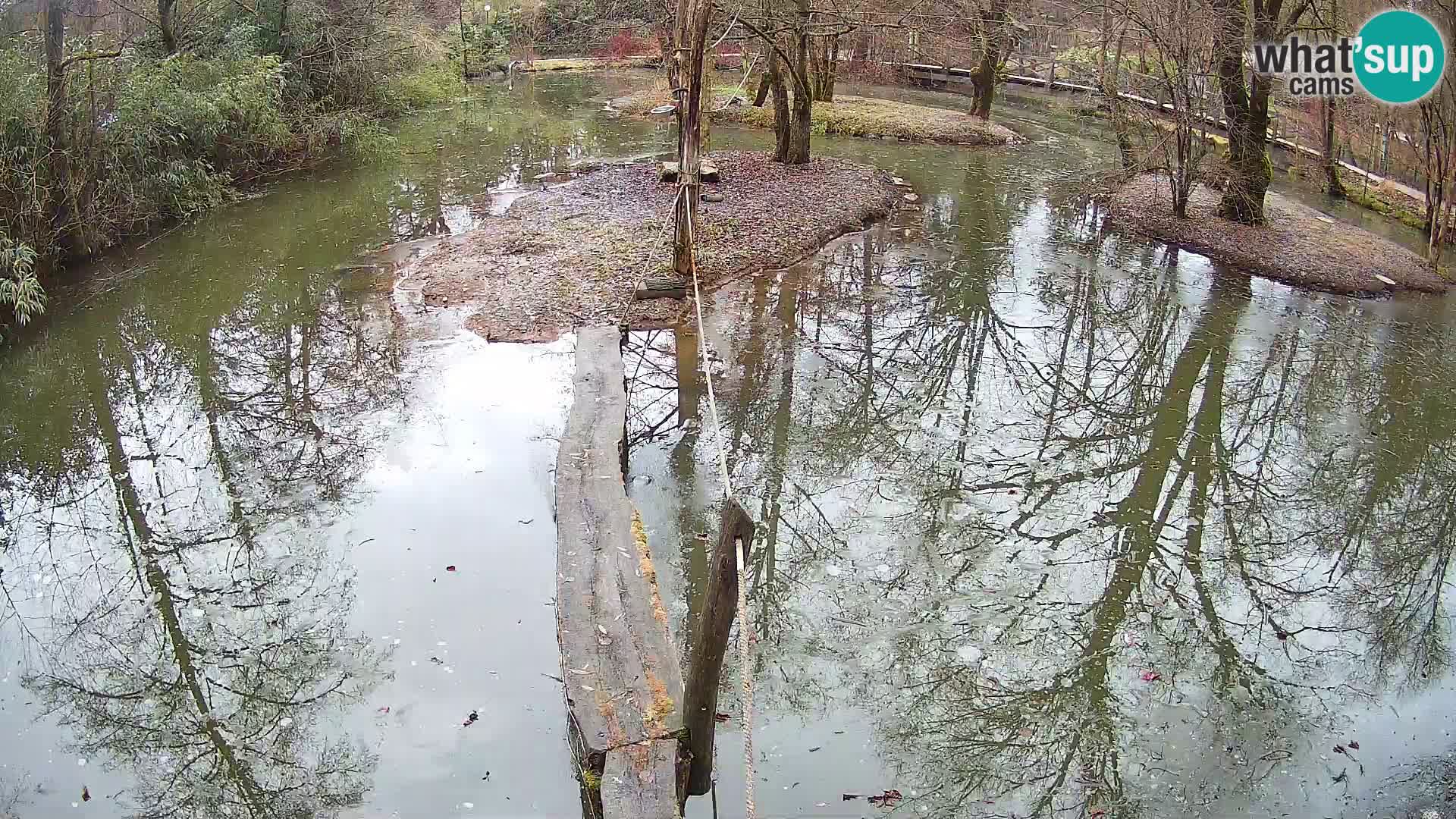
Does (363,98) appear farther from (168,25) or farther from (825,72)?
(825,72)

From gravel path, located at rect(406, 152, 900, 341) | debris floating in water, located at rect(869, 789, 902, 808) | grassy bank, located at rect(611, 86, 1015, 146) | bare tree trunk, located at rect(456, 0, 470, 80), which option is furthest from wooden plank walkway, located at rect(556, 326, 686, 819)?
bare tree trunk, located at rect(456, 0, 470, 80)

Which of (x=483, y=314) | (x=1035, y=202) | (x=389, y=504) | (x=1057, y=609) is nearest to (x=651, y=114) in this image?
(x=1035, y=202)

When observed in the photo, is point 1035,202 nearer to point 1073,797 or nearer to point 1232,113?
point 1232,113

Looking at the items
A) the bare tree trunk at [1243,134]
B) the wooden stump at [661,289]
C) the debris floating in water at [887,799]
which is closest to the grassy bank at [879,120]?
the bare tree trunk at [1243,134]

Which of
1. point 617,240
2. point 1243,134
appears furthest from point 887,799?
point 1243,134

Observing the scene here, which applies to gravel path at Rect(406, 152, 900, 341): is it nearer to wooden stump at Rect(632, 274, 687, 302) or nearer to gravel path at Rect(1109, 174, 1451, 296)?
wooden stump at Rect(632, 274, 687, 302)

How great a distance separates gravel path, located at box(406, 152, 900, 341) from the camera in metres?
10.8

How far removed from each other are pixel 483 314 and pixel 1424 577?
8603 millimetres

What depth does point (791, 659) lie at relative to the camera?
19.0 feet

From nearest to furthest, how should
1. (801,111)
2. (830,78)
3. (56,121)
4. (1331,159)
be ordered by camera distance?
(56,121) < (1331,159) < (801,111) < (830,78)

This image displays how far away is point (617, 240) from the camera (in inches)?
505

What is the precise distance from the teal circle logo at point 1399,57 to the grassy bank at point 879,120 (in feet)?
24.0

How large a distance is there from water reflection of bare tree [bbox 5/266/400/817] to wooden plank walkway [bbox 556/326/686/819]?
4.07ft

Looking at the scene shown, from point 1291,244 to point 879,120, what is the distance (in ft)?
32.6
